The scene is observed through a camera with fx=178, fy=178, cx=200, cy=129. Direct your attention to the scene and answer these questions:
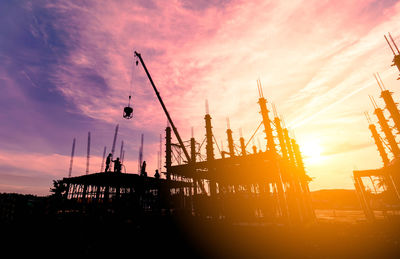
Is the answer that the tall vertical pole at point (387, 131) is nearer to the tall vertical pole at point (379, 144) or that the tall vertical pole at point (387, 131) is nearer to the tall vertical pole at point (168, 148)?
the tall vertical pole at point (379, 144)

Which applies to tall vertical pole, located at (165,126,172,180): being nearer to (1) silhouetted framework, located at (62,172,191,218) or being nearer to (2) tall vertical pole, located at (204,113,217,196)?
(1) silhouetted framework, located at (62,172,191,218)

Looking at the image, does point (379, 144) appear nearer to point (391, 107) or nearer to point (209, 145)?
point (391, 107)

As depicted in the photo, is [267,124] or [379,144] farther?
[379,144]

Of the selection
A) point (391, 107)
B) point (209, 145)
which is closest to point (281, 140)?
point (209, 145)

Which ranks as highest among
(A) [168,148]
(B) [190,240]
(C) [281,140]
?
(A) [168,148]

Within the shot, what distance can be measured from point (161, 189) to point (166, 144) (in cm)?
812

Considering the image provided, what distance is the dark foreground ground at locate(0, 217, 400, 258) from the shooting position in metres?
9.73

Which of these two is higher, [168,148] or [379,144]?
[379,144]

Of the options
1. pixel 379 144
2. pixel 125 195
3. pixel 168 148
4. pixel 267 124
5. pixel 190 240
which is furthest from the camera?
pixel 379 144

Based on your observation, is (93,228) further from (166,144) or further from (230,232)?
(166,144)

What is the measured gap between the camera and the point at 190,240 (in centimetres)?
1403

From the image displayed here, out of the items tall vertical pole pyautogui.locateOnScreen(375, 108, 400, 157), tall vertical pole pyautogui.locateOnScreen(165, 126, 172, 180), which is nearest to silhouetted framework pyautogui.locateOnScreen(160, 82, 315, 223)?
tall vertical pole pyautogui.locateOnScreen(165, 126, 172, 180)

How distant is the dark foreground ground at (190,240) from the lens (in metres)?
9.73

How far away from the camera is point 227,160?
17.2m
